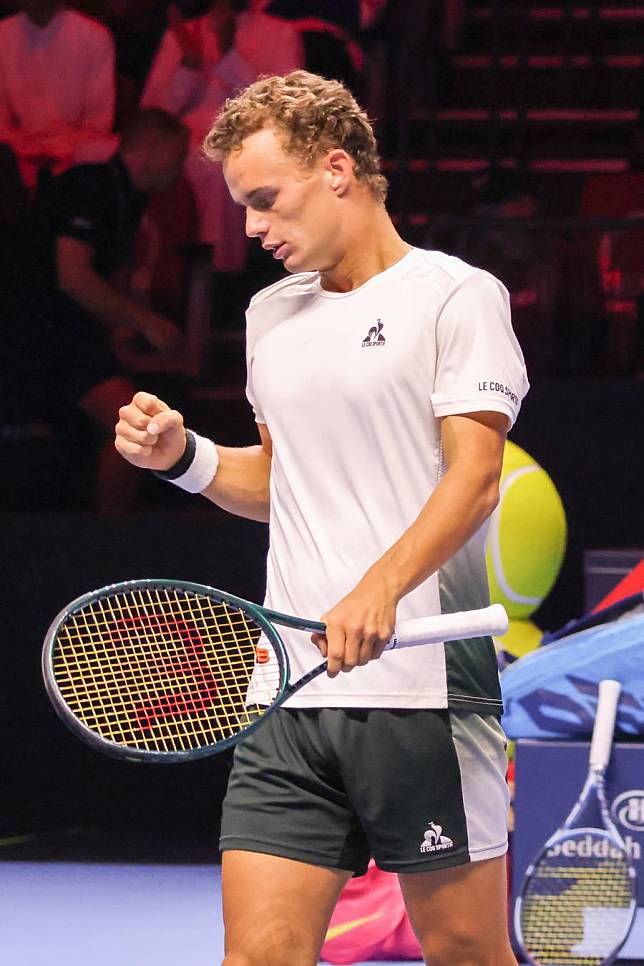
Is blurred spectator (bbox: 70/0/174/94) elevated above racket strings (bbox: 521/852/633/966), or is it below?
above

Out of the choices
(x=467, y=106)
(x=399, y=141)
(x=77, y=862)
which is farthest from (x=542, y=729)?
(x=467, y=106)

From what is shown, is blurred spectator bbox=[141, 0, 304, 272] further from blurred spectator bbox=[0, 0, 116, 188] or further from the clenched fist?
the clenched fist

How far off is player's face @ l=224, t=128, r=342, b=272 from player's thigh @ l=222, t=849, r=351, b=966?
769 millimetres

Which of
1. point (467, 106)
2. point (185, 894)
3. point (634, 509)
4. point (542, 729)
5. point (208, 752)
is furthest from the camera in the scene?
point (467, 106)

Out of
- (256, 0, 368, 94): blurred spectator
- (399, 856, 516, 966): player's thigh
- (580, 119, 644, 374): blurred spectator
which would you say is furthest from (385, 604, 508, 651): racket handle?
(256, 0, 368, 94): blurred spectator

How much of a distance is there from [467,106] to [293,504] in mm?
5305

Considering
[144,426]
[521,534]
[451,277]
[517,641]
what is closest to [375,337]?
[451,277]

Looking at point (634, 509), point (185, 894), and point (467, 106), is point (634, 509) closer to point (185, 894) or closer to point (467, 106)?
point (185, 894)

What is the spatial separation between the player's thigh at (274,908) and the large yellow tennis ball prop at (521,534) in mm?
2167

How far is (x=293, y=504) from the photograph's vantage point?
228 centimetres

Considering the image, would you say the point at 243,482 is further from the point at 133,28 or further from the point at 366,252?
the point at 133,28

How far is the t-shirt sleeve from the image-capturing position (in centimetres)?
213

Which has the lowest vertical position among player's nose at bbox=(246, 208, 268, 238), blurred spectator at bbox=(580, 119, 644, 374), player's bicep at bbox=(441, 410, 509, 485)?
blurred spectator at bbox=(580, 119, 644, 374)

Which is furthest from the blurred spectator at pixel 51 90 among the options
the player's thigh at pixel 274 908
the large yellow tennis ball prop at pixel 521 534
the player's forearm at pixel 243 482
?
the player's thigh at pixel 274 908
